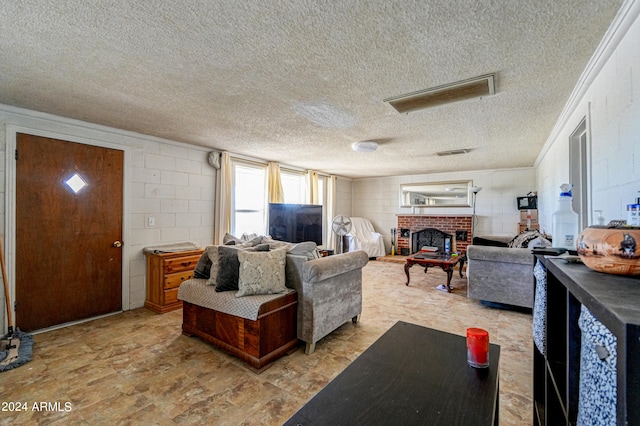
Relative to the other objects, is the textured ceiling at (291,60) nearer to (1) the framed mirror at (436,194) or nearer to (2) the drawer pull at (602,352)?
(2) the drawer pull at (602,352)

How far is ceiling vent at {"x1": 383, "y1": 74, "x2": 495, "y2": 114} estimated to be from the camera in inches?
84.6

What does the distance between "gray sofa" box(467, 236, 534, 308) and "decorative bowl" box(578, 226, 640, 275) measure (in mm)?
2979

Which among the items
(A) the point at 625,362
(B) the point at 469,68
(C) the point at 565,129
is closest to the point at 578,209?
(C) the point at 565,129

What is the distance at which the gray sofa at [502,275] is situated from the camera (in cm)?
330

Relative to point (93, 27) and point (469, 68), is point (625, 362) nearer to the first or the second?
point (469, 68)

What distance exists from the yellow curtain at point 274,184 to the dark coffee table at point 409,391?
422cm

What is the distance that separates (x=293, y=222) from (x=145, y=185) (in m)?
2.34

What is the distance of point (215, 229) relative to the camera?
4449mm

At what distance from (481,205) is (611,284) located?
6.63m

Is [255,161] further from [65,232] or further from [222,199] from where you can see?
[65,232]

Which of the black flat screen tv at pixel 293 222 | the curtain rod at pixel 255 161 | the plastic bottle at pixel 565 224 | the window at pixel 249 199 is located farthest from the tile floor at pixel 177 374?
the curtain rod at pixel 255 161

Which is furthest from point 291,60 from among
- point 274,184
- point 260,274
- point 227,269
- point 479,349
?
point 274,184

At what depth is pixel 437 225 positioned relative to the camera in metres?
6.82

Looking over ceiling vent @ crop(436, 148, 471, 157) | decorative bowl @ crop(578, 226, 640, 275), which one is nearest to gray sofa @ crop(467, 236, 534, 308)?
ceiling vent @ crop(436, 148, 471, 157)
